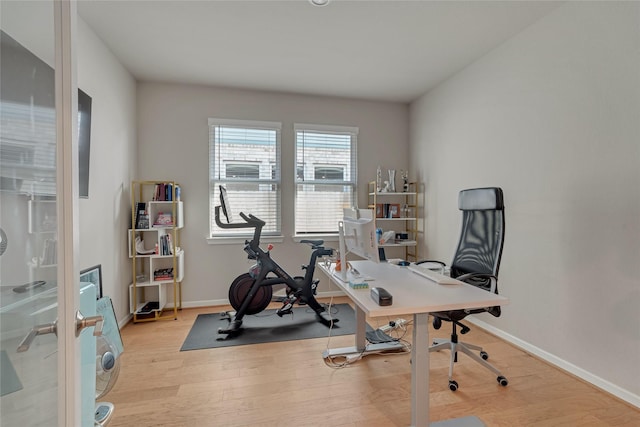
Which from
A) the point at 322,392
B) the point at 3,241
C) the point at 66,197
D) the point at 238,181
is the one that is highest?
the point at 238,181

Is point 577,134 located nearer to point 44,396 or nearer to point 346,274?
point 346,274

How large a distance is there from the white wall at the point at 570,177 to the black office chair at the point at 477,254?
448mm

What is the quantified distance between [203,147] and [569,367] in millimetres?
4138

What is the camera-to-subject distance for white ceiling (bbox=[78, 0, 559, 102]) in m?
2.20

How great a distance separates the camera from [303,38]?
8.46ft

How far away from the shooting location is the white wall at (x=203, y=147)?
3.46 metres

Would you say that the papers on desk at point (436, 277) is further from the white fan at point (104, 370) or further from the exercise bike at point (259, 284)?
the white fan at point (104, 370)

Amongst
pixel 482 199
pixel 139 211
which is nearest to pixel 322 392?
pixel 482 199

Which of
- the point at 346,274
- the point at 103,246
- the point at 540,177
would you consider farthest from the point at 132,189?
the point at 540,177

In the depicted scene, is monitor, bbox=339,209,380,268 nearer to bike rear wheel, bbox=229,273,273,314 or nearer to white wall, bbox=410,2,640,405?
bike rear wheel, bbox=229,273,273,314

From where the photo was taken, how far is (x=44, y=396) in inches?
30.4

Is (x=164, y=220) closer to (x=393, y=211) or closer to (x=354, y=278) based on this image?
(x=354, y=278)

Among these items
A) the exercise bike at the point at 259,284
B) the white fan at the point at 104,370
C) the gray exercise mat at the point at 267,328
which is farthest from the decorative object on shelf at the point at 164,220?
the white fan at the point at 104,370

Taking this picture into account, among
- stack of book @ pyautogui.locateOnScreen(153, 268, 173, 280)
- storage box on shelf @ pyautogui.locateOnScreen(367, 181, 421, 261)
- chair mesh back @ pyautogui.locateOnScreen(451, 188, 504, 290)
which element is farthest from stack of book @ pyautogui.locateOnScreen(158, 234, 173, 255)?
chair mesh back @ pyautogui.locateOnScreen(451, 188, 504, 290)
